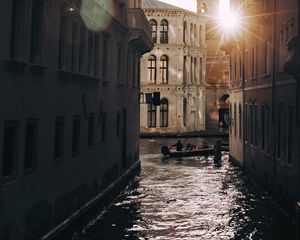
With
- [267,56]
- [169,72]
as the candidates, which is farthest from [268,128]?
[169,72]

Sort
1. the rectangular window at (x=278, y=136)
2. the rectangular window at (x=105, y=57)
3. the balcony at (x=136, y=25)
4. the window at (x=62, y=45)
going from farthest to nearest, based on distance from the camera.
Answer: the balcony at (x=136, y=25), the rectangular window at (x=105, y=57), the rectangular window at (x=278, y=136), the window at (x=62, y=45)

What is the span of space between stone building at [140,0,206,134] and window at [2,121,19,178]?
43.5 metres

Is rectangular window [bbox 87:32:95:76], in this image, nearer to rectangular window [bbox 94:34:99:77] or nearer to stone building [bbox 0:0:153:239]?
stone building [bbox 0:0:153:239]

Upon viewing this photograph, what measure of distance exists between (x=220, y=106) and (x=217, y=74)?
422 cm

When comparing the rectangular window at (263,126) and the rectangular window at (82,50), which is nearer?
the rectangular window at (82,50)

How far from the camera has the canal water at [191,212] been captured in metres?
13.9

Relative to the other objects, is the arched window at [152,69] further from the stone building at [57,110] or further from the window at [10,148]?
the window at [10,148]

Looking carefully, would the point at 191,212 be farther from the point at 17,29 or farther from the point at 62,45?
the point at 17,29

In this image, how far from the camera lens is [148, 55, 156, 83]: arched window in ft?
180

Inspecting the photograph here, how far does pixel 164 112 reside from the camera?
5484 cm

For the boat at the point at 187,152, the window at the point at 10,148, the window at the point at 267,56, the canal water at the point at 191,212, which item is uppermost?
the window at the point at 267,56

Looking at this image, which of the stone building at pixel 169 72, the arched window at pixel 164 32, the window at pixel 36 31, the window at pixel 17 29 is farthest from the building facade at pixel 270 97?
the arched window at pixel 164 32

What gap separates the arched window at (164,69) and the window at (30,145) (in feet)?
145

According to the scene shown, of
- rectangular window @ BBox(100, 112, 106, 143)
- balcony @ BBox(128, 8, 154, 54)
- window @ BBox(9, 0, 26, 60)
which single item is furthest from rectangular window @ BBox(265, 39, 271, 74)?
window @ BBox(9, 0, 26, 60)
